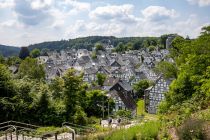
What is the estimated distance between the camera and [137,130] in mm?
12125

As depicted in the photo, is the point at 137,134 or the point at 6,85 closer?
the point at 137,134

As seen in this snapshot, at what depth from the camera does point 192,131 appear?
10.7 metres

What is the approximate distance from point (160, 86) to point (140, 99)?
62.3ft

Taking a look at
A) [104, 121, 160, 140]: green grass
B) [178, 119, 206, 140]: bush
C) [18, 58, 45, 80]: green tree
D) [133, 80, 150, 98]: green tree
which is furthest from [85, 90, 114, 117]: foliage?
[178, 119, 206, 140]: bush

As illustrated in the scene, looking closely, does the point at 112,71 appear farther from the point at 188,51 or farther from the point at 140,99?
the point at 188,51

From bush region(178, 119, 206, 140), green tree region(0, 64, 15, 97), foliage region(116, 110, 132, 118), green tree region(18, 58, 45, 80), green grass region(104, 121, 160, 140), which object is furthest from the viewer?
green tree region(18, 58, 45, 80)

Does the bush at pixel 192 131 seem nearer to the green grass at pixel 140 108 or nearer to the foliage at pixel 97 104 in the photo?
the foliage at pixel 97 104

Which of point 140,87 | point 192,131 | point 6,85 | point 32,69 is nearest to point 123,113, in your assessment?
point 32,69

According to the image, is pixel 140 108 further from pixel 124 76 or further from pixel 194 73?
pixel 194 73

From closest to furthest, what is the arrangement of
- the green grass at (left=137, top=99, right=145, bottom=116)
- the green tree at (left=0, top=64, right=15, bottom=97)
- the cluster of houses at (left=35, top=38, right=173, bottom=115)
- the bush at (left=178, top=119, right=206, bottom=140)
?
1. the bush at (left=178, top=119, right=206, bottom=140)
2. the green tree at (left=0, top=64, right=15, bottom=97)
3. the cluster of houses at (left=35, top=38, right=173, bottom=115)
4. the green grass at (left=137, top=99, right=145, bottom=116)

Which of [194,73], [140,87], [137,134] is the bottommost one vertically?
[140,87]

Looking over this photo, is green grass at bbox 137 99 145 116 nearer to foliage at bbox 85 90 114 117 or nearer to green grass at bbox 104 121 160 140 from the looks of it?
foliage at bbox 85 90 114 117

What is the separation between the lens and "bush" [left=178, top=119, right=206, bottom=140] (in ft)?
34.9

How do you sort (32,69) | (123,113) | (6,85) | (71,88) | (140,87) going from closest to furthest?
(6,85) < (71,88) < (123,113) < (32,69) < (140,87)
